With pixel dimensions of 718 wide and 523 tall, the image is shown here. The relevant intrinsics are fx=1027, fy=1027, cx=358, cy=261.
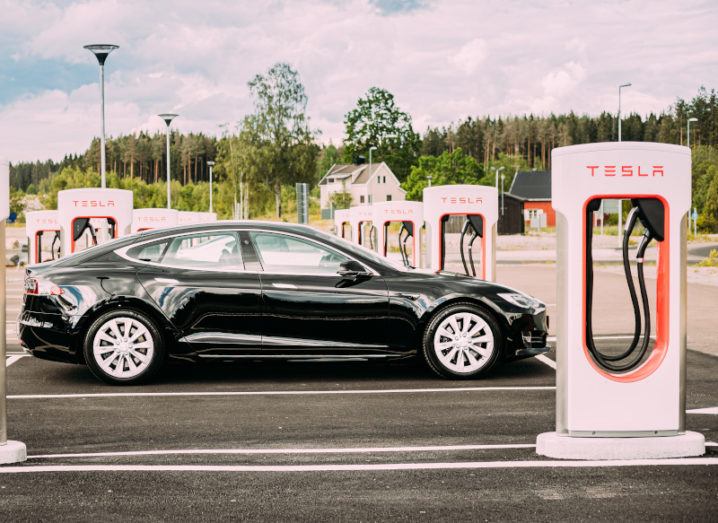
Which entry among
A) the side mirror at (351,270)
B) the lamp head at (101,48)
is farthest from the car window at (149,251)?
the lamp head at (101,48)

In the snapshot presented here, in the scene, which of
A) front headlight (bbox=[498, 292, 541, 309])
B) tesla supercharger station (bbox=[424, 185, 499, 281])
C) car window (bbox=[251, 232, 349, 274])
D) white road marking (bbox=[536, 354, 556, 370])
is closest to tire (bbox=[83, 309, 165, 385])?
car window (bbox=[251, 232, 349, 274])

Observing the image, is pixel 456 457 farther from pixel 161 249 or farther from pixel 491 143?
pixel 491 143

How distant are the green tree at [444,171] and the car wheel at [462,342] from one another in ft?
272

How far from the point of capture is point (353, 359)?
854cm

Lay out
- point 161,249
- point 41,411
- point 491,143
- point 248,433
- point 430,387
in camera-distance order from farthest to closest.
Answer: point 491,143 → point 161,249 → point 430,387 → point 41,411 → point 248,433

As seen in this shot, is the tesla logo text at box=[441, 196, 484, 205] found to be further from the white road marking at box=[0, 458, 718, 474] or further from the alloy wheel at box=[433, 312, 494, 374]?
the white road marking at box=[0, 458, 718, 474]

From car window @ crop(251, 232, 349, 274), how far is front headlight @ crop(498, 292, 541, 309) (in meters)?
1.40

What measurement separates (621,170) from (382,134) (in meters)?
105

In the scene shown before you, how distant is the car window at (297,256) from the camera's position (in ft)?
28.4

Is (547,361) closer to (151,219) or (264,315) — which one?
(264,315)

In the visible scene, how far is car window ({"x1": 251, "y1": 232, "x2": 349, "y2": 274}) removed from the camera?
→ 8648 mm

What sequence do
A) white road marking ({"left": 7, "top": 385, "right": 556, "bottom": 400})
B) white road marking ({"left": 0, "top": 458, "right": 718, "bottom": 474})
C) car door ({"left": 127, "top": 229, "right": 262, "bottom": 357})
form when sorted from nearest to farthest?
1. white road marking ({"left": 0, "top": 458, "right": 718, "bottom": 474})
2. white road marking ({"left": 7, "top": 385, "right": 556, "bottom": 400})
3. car door ({"left": 127, "top": 229, "right": 262, "bottom": 357})

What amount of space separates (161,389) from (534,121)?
170 meters

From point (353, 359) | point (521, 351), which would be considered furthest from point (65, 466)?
point (521, 351)
